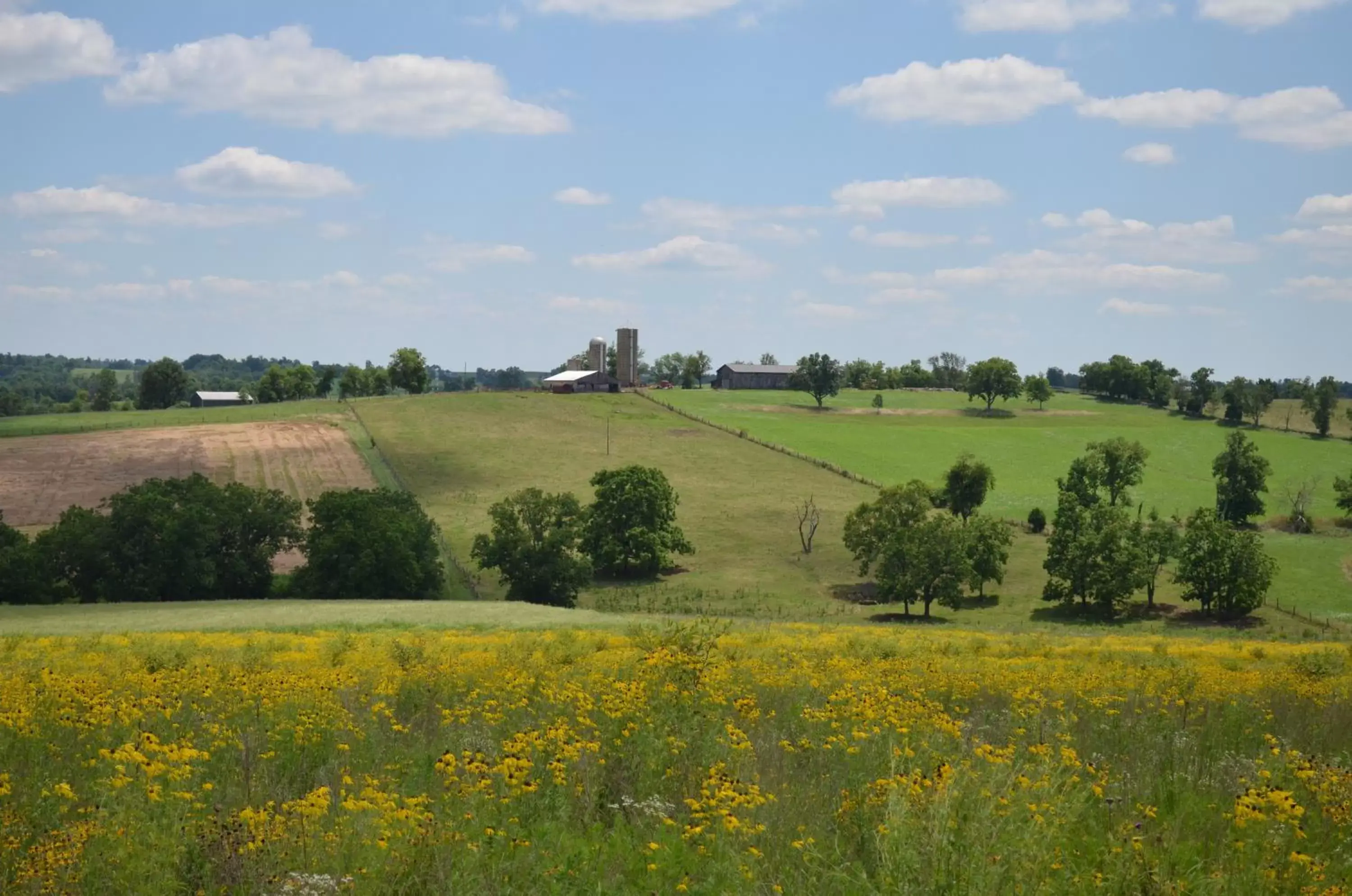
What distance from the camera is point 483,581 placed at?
78500mm

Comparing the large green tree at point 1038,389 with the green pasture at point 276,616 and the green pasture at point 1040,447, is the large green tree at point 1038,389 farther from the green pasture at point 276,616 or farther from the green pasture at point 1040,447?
the green pasture at point 276,616

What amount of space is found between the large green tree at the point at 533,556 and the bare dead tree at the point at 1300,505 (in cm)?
6865

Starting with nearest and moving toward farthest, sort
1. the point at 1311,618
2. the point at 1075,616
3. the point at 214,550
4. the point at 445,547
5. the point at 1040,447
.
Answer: the point at 214,550
the point at 1311,618
the point at 1075,616
the point at 445,547
the point at 1040,447

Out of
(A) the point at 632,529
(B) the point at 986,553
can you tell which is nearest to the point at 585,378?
(A) the point at 632,529

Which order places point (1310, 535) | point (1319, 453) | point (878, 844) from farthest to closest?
point (1319, 453) < point (1310, 535) < point (878, 844)

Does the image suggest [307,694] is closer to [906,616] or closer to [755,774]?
[755,774]

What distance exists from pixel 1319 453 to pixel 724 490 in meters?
82.2

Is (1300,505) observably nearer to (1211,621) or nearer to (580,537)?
(1211,621)

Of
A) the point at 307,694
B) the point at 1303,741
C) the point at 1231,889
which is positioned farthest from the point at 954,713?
the point at 307,694

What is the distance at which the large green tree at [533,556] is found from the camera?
74.9 m

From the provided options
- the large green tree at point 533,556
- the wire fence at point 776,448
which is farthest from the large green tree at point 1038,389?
the large green tree at point 533,556

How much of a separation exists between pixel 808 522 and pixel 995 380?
316ft

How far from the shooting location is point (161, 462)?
104062 mm

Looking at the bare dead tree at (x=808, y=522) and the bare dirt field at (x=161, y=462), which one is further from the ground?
the bare dirt field at (x=161, y=462)
